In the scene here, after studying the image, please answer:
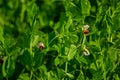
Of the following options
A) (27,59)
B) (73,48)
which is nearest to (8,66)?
(27,59)

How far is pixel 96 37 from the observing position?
2.24m

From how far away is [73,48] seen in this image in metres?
2.08

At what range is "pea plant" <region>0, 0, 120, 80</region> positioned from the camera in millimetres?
2123

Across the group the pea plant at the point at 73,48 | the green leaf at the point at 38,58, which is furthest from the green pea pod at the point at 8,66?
the green leaf at the point at 38,58

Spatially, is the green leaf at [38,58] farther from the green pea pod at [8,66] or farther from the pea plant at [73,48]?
the green pea pod at [8,66]

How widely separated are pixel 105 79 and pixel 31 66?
0.41 meters

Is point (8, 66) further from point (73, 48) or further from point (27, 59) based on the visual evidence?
point (73, 48)

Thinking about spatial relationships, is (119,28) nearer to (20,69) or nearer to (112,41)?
(112,41)

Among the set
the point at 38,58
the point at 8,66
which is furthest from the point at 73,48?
the point at 8,66

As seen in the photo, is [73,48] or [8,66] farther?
[8,66]

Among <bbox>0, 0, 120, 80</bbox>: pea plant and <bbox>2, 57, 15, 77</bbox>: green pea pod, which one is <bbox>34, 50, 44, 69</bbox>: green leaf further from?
<bbox>2, 57, 15, 77</bbox>: green pea pod

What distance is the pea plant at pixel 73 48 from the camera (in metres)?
2.12

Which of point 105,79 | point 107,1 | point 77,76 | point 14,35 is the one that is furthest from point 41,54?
point 14,35

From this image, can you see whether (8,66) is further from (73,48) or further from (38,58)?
(73,48)
